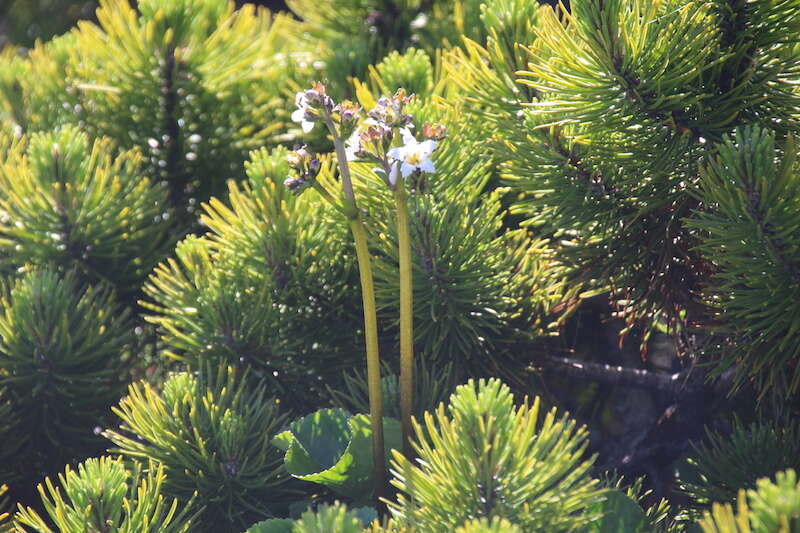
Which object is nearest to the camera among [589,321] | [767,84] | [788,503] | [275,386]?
[788,503]

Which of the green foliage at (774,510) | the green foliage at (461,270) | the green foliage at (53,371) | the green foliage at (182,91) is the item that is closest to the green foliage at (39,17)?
the green foliage at (182,91)

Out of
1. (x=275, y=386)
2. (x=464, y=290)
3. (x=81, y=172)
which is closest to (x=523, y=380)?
(x=464, y=290)

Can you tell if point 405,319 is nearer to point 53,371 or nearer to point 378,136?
point 378,136

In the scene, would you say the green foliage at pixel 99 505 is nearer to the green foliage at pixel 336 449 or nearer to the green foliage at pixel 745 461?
the green foliage at pixel 336 449

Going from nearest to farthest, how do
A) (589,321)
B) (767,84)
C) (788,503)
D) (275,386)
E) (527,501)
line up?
A: (788,503), (527,501), (767,84), (275,386), (589,321)

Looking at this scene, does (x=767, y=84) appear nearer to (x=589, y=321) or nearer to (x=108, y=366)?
(x=589, y=321)

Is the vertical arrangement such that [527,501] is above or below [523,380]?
below

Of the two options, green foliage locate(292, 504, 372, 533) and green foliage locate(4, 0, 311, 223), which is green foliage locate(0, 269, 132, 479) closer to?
green foliage locate(4, 0, 311, 223)

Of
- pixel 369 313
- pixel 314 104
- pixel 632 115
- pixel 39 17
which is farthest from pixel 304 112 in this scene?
pixel 39 17
